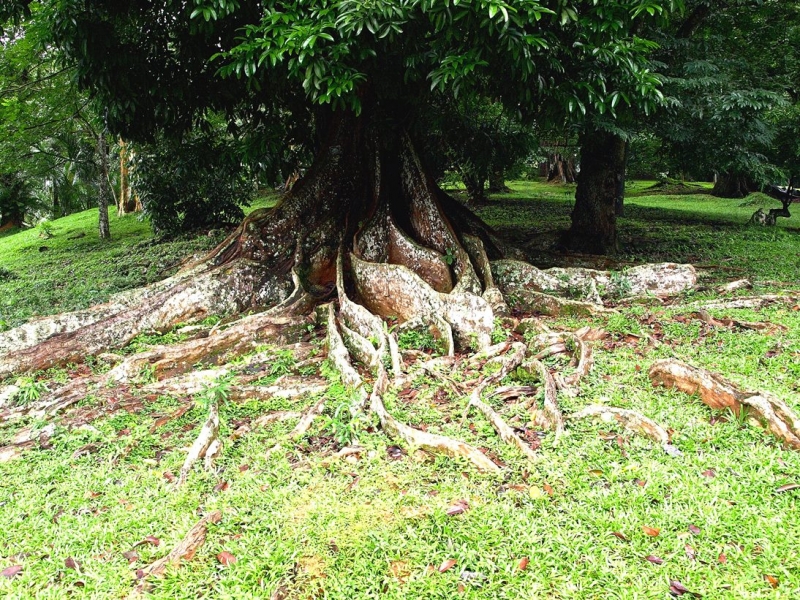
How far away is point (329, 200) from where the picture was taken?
26.9 feet

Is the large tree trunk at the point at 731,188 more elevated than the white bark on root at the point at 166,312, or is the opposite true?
the large tree trunk at the point at 731,188

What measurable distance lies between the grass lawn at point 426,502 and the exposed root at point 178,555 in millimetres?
44

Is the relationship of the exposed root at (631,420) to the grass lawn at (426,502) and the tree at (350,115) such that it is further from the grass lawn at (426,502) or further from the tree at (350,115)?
the tree at (350,115)

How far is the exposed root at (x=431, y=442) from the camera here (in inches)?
146

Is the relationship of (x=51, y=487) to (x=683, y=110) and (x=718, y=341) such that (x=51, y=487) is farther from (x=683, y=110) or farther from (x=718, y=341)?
(x=683, y=110)

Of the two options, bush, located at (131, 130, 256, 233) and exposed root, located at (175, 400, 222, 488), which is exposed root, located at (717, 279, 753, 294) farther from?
bush, located at (131, 130, 256, 233)

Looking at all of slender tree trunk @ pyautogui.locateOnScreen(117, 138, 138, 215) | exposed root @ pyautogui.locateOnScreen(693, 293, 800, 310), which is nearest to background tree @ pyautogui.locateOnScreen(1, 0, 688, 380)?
exposed root @ pyautogui.locateOnScreen(693, 293, 800, 310)

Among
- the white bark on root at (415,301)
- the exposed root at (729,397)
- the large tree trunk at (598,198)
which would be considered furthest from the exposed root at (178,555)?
the large tree trunk at (598,198)

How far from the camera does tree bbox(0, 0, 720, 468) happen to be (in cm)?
486

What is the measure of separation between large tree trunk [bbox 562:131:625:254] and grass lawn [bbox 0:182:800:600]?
5447 mm

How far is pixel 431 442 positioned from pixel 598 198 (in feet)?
26.7

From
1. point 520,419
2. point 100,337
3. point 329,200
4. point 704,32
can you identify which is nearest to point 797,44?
point 704,32

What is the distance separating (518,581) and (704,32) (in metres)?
12.3

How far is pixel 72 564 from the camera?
3109 millimetres
